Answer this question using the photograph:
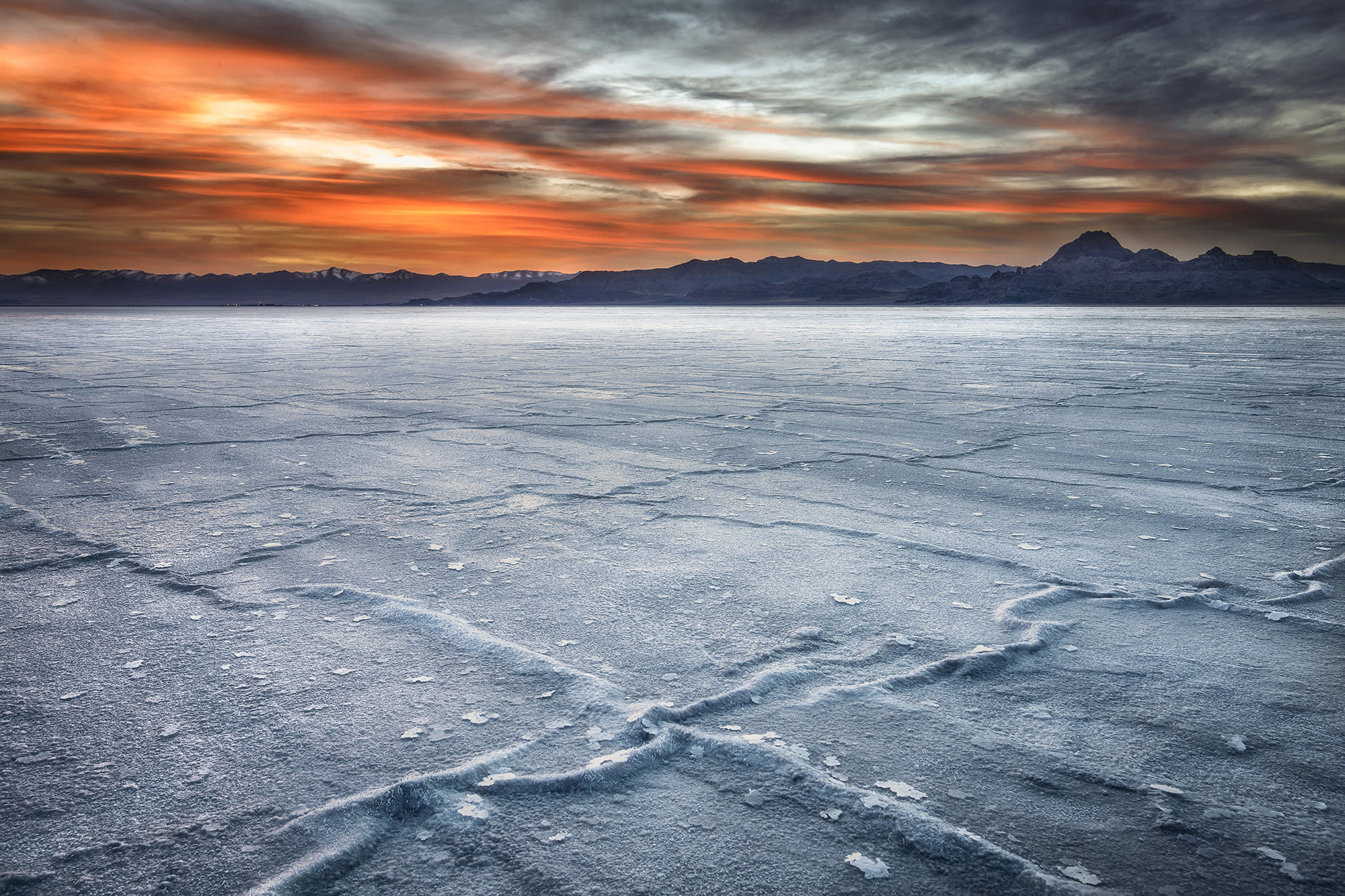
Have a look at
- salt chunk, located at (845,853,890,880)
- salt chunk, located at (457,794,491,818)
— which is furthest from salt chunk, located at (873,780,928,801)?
salt chunk, located at (457,794,491,818)

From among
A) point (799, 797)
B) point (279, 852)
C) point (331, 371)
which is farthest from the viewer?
point (331, 371)

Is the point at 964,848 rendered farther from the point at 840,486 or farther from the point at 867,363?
the point at 867,363

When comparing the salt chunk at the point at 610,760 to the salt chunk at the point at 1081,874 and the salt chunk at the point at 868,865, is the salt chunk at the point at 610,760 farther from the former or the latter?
the salt chunk at the point at 1081,874

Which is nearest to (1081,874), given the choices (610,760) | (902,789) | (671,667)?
(902,789)

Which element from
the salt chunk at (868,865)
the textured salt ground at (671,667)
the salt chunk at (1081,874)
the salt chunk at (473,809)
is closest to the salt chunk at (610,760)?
the textured salt ground at (671,667)

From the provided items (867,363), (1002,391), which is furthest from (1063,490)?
(867,363)

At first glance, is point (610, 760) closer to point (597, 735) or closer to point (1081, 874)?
point (597, 735)
